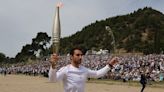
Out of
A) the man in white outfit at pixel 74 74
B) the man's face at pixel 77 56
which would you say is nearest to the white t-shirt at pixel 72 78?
the man in white outfit at pixel 74 74

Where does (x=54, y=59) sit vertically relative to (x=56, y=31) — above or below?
below

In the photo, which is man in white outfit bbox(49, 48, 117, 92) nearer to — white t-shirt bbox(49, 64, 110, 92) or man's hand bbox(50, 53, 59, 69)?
white t-shirt bbox(49, 64, 110, 92)

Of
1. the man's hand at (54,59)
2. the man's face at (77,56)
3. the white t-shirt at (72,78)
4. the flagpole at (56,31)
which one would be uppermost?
the flagpole at (56,31)

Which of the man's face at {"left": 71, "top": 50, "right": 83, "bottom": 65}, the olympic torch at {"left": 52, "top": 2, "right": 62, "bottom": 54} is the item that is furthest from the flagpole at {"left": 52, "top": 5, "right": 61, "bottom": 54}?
the man's face at {"left": 71, "top": 50, "right": 83, "bottom": 65}

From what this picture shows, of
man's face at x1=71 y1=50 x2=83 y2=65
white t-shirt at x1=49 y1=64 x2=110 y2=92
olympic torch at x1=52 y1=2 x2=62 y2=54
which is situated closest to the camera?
olympic torch at x1=52 y1=2 x2=62 y2=54

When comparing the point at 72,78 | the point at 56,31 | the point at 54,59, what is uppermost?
the point at 56,31

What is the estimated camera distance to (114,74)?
48969mm

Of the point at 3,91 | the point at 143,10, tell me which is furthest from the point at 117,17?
the point at 3,91

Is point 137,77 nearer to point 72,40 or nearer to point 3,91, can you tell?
point 3,91

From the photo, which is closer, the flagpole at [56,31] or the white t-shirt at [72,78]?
the flagpole at [56,31]

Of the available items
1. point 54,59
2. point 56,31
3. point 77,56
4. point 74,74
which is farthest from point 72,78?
point 56,31

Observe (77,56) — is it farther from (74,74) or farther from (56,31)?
(56,31)

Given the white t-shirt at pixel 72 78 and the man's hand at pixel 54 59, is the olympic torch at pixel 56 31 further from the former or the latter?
the white t-shirt at pixel 72 78

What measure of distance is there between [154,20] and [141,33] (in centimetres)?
591
